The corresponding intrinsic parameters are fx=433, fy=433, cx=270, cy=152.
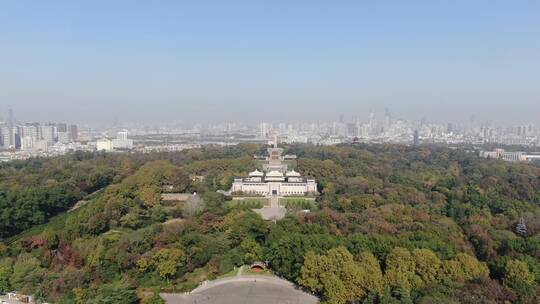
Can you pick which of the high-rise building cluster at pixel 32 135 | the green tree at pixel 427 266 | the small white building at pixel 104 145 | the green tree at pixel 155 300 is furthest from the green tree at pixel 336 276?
the high-rise building cluster at pixel 32 135

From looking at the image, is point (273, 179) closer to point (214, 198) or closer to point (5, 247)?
point (214, 198)

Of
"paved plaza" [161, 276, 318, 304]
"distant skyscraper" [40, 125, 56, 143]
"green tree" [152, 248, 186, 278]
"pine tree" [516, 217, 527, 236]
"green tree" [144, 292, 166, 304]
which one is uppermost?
"distant skyscraper" [40, 125, 56, 143]

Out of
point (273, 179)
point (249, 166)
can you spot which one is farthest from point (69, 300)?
point (249, 166)

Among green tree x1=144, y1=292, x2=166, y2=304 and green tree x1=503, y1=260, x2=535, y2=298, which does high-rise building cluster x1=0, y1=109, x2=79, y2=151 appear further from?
green tree x1=503, y1=260, x2=535, y2=298

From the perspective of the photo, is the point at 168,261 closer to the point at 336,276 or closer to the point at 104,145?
the point at 336,276

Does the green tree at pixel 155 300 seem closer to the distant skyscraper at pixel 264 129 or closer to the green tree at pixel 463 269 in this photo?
the green tree at pixel 463 269

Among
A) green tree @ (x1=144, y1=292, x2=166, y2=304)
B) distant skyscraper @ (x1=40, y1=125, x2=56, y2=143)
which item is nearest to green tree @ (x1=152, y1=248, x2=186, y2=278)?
green tree @ (x1=144, y1=292, x2=166, y2=304)

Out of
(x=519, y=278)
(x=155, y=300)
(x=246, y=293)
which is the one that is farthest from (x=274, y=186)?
(x=519, y=278)

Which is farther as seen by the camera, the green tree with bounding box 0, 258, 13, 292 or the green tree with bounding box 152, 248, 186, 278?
the green tree with bounding box 152, 248, 186, 278
